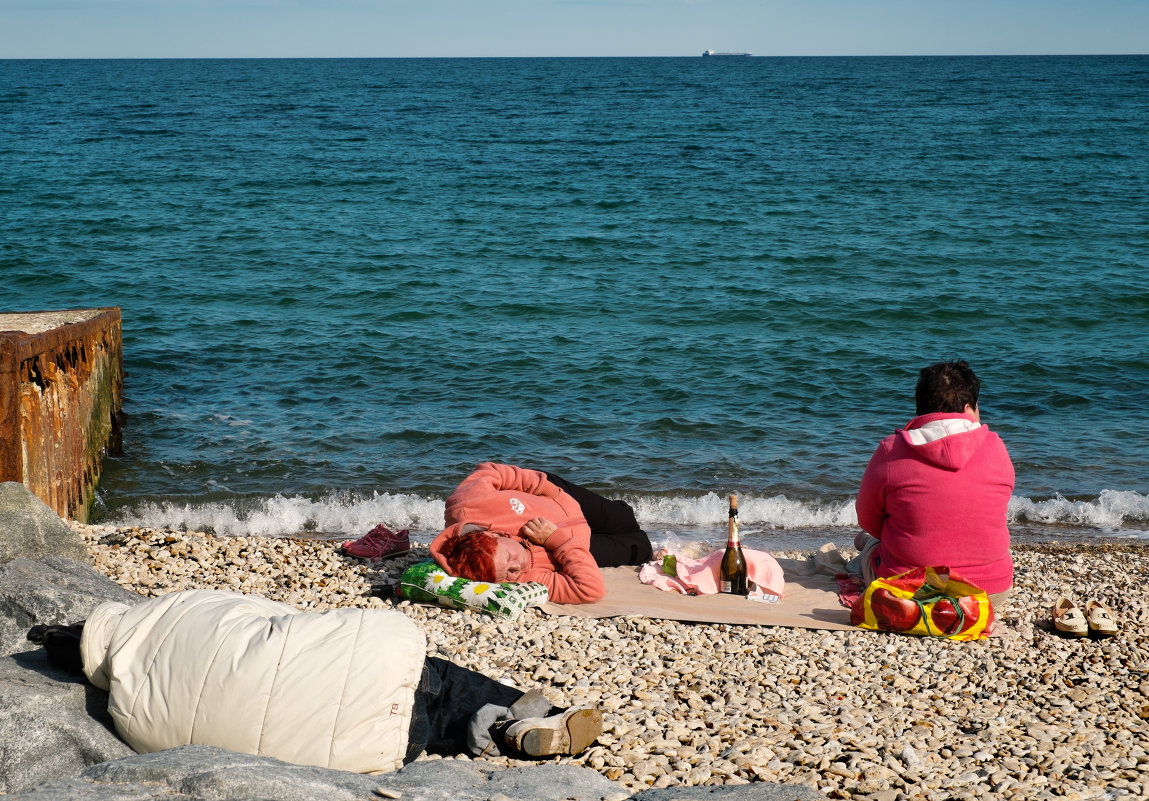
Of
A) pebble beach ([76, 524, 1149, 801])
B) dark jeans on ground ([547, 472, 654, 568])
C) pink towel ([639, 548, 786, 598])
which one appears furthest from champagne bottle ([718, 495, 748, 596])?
dark jeans on ground ([547, 472, 654, 568])

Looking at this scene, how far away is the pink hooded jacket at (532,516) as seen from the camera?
219 inches

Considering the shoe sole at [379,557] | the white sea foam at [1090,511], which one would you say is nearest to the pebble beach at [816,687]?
the shoe sole at [379,557]

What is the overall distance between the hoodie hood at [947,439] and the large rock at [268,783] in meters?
2.84

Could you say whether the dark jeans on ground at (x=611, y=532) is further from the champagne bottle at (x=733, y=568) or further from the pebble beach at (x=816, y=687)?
the pebble beach at (x=816, y=687)

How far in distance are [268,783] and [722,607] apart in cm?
339

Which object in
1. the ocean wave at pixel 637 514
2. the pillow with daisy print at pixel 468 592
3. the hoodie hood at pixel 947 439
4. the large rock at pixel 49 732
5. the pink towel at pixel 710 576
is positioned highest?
the hoodie hood at pixel 947 439

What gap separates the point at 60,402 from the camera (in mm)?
6789

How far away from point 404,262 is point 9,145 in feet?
68.0

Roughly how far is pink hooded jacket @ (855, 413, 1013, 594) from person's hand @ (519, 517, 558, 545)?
6.10ft

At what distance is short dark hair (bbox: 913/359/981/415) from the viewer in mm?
5266

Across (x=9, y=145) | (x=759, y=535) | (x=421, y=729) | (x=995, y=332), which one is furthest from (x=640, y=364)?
(x=9, y=145)

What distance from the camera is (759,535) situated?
8.08m

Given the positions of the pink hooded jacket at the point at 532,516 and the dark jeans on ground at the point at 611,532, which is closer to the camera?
the pink hooded jacket at the point at 532,516

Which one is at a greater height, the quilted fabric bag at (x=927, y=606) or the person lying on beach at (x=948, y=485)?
the person lying on beach at (x=948, y=485)
